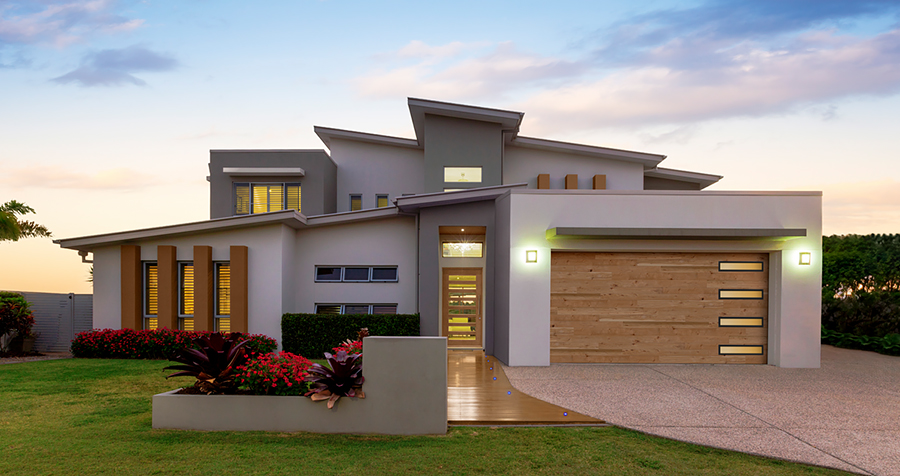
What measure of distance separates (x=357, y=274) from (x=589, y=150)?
8.87m

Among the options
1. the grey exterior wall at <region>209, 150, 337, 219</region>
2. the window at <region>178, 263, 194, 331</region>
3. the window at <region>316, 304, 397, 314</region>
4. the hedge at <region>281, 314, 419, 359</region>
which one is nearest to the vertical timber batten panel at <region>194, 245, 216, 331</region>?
the window at <region>178, 263, 194, 331</region>

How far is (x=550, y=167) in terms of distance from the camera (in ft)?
52.2

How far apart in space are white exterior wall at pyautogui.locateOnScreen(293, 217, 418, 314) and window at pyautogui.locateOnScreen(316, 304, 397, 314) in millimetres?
108

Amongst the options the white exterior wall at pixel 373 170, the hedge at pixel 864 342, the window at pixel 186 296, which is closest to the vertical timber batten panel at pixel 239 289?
the window at pixel 186 296

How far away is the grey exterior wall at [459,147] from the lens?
566 inches

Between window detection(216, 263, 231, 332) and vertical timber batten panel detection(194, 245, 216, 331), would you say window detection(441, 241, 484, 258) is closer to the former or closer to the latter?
window detection(216, 263, 231, 332)

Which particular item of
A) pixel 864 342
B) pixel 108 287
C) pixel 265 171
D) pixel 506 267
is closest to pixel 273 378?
pixel 506 267

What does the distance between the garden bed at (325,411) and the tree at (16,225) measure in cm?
1144

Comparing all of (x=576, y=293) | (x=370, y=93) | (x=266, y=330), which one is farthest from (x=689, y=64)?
(x=266, y=330)

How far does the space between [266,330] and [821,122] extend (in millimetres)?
16786

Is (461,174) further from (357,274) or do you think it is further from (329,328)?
(329,328)

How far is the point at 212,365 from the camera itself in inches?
229

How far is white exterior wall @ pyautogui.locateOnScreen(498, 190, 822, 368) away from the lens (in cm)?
990

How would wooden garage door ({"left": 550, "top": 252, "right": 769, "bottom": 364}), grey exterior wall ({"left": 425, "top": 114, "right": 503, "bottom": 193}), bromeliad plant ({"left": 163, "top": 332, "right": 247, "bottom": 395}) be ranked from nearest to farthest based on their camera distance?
bromeliad plant ({"left": 163, "top": 332, "right": 247, "bottom": 395}) < wooden garage door ({"left": 550, "top": 252, "right": 769, "bottom": 364}) < grey exterior wall ({"left": 425, "top": 114, "right": 503, "bottom": 193})
